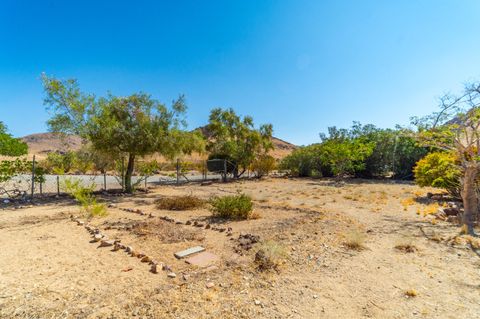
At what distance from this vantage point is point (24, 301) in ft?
9.10

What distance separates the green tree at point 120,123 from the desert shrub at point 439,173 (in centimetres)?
1030

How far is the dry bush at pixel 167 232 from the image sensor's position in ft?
16.3

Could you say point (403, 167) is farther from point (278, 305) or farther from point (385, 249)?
point (278, 305)

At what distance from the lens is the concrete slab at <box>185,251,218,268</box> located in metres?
3.78

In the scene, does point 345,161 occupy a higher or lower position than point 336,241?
higher

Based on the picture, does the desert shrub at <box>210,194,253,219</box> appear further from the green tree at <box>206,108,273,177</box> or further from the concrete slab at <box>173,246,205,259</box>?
the green tree at <box>206,108,273,177</box>

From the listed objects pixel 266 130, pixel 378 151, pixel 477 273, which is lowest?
pixel 477 273

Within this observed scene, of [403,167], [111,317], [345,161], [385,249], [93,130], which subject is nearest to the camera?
[111,317]

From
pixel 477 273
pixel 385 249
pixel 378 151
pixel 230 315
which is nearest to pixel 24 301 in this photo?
pixel 230 315

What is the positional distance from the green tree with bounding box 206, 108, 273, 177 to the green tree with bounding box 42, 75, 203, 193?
8.59 m

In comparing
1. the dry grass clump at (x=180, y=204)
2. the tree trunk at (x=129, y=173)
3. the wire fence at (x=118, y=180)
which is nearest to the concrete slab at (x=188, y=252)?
the dry grass clump at (x=180, y=204)

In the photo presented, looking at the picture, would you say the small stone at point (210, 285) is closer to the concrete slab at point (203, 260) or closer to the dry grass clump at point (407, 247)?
the concrete slab at point (203, 260)

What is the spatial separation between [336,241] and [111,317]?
12.9 feet

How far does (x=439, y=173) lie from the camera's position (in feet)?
30.0
